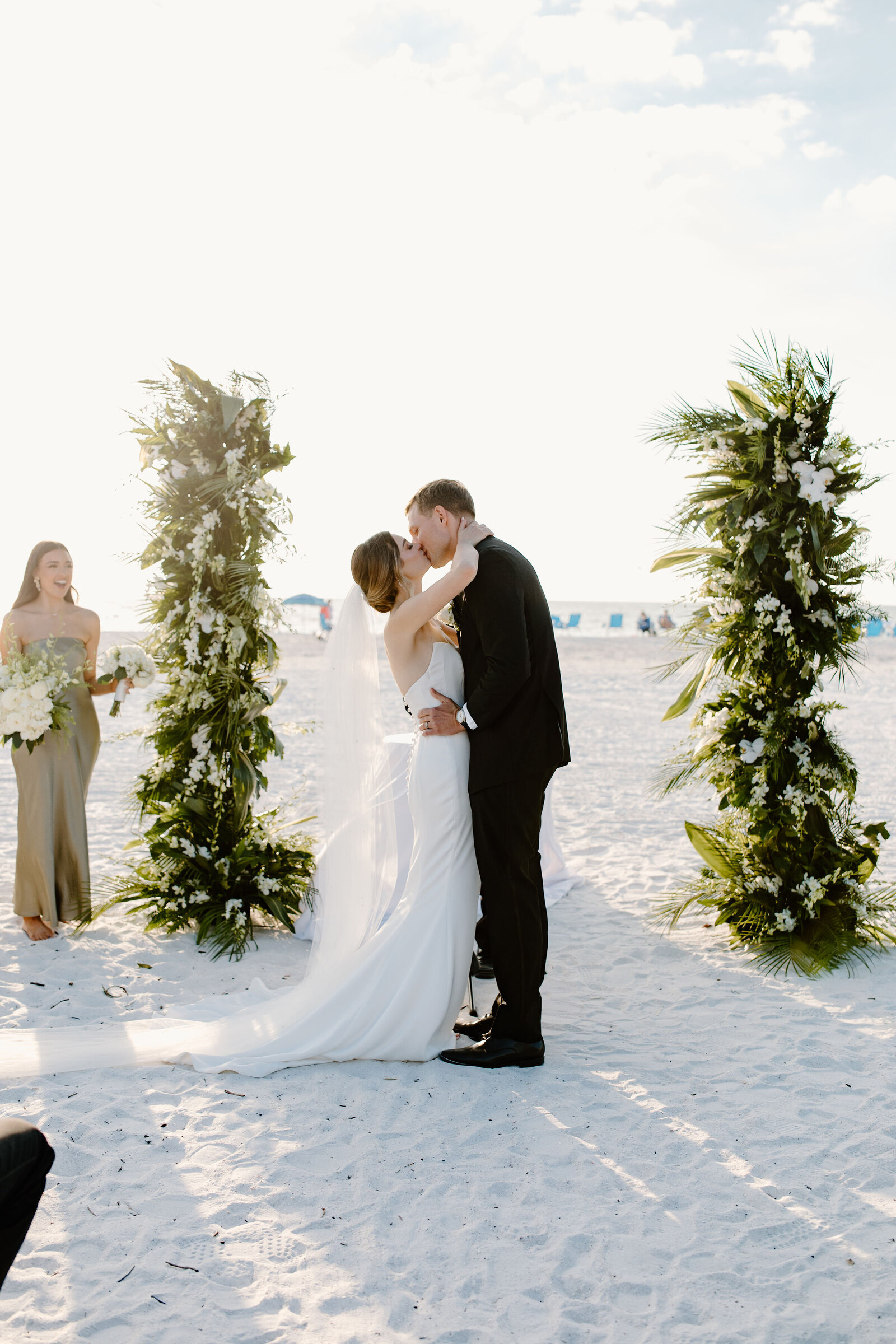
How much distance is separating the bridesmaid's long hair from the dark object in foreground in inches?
180

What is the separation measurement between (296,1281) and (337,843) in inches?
80.2

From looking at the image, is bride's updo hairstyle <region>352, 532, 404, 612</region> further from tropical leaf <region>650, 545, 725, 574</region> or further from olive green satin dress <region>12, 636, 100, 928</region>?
olive green satin dress <region>12, 636, 100, 928</region>

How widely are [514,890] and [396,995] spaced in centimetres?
70

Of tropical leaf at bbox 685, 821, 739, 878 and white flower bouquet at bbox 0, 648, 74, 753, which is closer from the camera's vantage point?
white flower bouquet at bbox 0, 648, 74, 753

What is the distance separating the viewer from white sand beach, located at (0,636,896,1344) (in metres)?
2.61

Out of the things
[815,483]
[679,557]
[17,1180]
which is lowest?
[17,1180]

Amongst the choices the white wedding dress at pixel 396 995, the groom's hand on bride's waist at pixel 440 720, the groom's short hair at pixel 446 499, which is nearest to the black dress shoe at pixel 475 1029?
the white wedding dress at pixel 396 995

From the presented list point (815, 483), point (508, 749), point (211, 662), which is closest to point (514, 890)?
point (508, 749)

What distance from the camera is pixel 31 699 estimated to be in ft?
17.9

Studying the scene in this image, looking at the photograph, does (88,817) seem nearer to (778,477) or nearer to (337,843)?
(337,843)

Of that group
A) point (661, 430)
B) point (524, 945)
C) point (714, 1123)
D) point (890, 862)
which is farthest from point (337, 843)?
point (890, 862)

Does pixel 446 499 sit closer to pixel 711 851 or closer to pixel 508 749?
pixel 508 749

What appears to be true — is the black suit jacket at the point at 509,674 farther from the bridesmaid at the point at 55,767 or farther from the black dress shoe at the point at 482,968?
the bridesmaid at the point at 55,767

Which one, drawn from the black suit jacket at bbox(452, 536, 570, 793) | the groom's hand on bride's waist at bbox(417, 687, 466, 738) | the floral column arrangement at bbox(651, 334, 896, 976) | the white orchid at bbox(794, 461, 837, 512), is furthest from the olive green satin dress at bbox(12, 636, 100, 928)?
the white orchid at bbox(794, 461, 837, 512)
